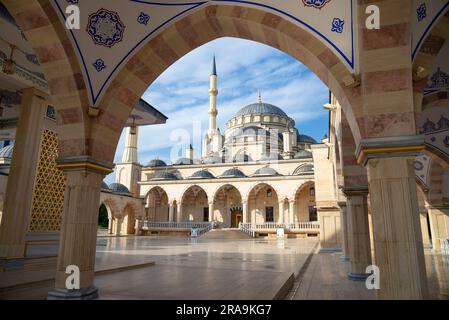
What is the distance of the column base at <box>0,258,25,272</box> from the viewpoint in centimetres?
635

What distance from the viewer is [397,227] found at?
325cm

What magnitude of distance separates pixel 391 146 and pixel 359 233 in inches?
136

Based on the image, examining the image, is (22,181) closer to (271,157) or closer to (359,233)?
(359,233)

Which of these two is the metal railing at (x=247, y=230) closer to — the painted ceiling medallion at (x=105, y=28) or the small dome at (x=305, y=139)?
the small dome at (x=305, y=139)

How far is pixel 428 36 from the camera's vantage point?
12.2ft

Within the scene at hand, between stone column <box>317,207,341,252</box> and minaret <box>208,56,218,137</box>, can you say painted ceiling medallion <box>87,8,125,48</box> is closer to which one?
stone column <box>317,207,341,252</box>

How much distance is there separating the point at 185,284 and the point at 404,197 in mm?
3663

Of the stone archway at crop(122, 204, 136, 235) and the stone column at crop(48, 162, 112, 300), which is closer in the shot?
the stone column at crop(48, 162, 112, 300)

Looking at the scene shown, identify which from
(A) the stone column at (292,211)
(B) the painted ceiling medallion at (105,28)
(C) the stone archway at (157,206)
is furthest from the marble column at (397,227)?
(C) the stone archway at (157,206)

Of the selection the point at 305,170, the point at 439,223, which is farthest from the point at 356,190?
the point at 305,170

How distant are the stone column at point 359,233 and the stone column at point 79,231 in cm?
478

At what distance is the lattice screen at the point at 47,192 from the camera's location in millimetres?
7590

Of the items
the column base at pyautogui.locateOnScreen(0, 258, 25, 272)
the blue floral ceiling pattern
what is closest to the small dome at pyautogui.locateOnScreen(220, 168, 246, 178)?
the column base at pyautogui.locateOnScreen(0, 258, 25, 272)

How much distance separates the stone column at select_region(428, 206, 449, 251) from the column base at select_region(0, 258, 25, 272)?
15.7 metres
